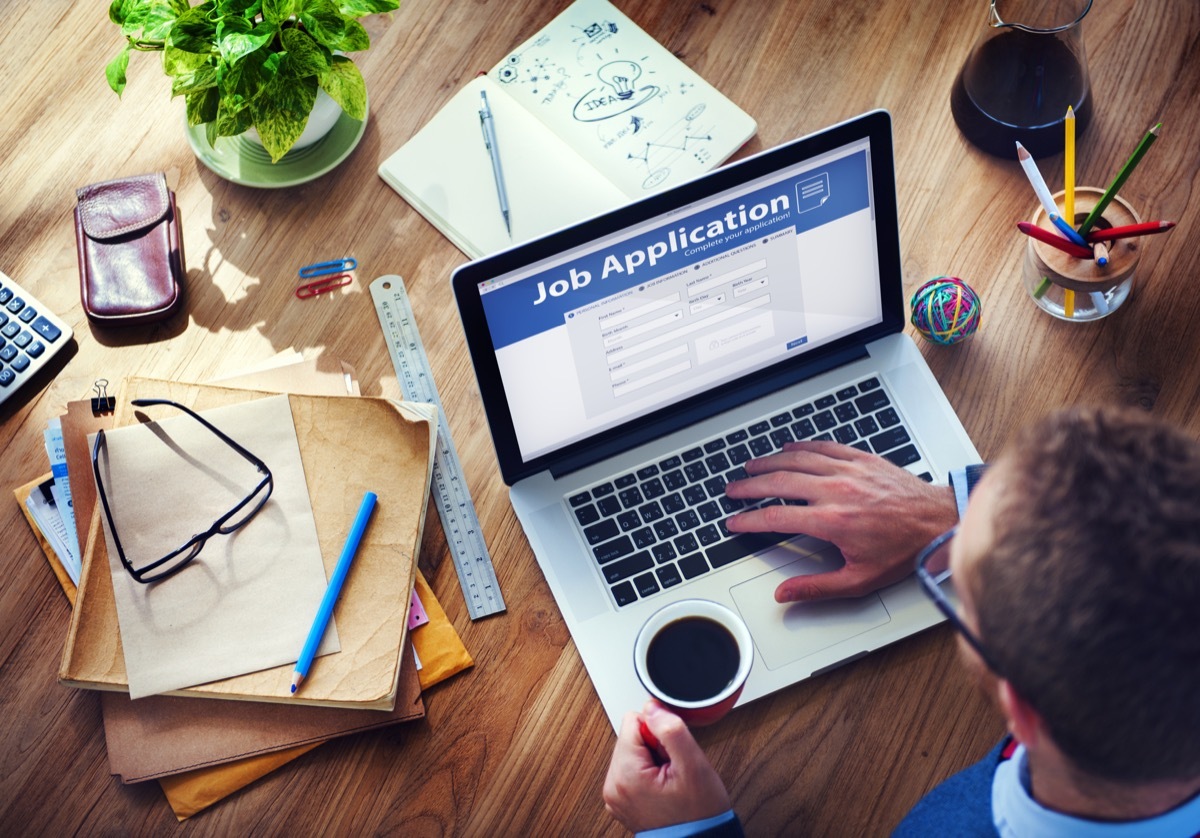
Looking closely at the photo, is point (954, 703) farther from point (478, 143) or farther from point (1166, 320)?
point (478, 143)

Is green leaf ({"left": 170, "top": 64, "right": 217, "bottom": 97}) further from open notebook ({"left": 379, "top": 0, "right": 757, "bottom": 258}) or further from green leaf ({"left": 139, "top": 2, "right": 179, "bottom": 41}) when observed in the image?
open notebook ({"left": 379, "top": 0, "right": 757, "bottom": 258})

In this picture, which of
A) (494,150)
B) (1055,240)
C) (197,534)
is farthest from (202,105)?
(1055,240)

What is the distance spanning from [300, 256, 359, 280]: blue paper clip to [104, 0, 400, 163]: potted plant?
0.15m

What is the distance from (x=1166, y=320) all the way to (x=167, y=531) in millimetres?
1120

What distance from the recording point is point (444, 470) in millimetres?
1116

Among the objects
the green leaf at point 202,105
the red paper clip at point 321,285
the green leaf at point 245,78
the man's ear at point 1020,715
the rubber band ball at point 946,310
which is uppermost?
the green leaf at point 245,78

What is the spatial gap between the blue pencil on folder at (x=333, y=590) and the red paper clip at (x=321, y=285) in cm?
28

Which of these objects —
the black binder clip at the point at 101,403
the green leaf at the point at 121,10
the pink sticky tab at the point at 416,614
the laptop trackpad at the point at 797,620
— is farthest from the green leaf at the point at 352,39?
the laptop trackpad at the point at 797,620

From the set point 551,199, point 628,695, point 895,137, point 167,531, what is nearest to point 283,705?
point 167,531

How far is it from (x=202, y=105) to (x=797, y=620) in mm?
826

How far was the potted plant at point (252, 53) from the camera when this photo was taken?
1.03 m

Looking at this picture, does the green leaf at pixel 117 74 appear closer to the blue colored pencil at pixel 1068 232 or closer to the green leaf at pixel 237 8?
the green leaf at pixel 237 8

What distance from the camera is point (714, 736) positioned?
3.30 feet

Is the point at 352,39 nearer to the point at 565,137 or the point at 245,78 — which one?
the point at 245,78
